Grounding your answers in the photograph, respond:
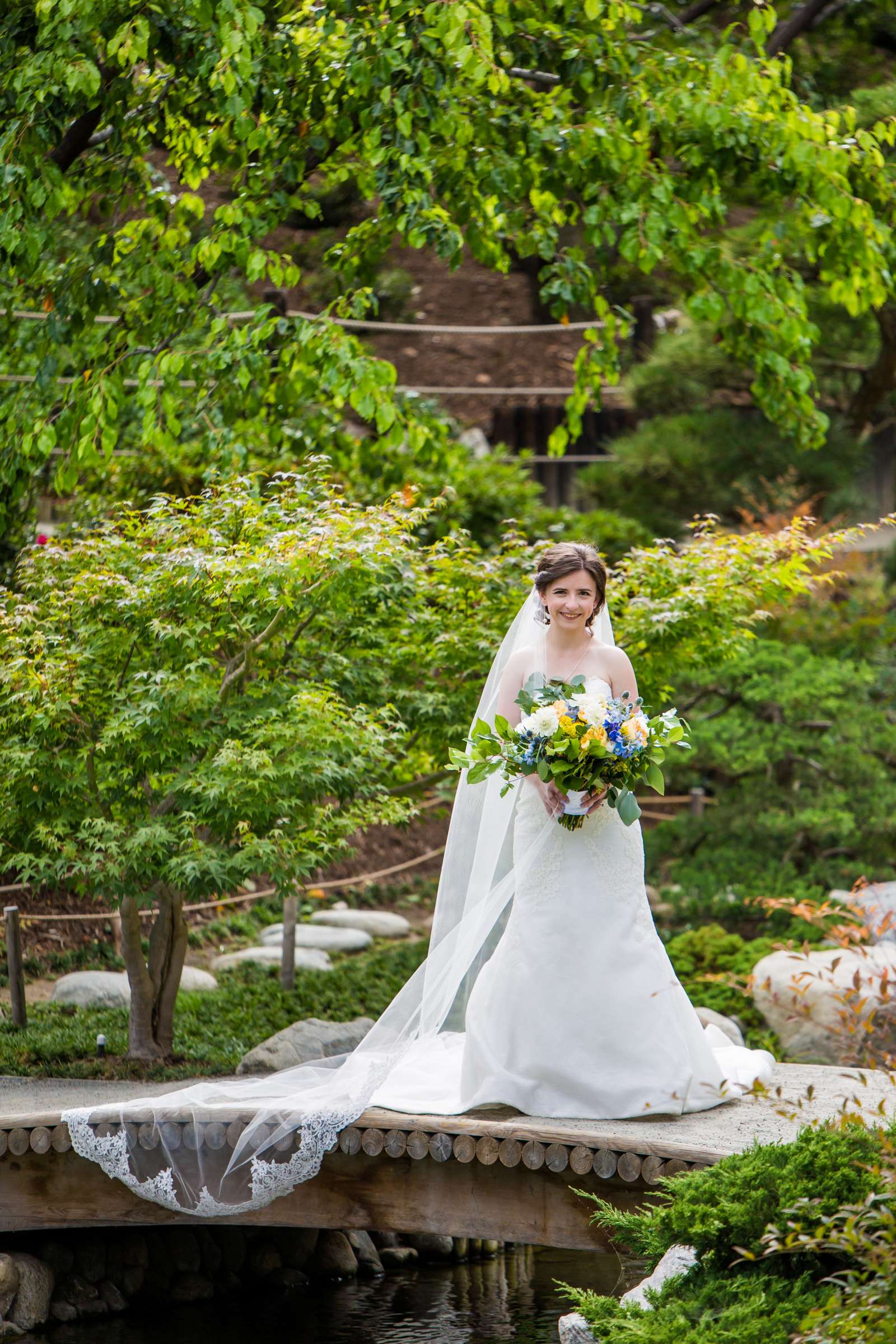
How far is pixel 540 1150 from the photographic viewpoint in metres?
4.36

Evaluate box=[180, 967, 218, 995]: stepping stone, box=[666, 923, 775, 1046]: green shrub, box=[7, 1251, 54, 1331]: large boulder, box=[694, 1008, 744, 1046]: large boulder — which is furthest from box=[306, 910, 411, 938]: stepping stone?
box=[7, 1251, 54, 1331]: large boulder

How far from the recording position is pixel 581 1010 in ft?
15.1

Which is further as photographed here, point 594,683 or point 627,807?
point 594,683

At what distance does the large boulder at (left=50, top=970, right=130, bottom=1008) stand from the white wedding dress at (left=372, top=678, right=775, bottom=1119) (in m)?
3.06

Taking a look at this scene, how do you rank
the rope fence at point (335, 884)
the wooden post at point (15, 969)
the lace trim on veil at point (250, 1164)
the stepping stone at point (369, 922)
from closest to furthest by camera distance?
the lace trim on veil at point (250, 1164) → the wooden post at point (15, 969) → the rope fence at point (335, 884) → the stepping stone at point (369, 922)

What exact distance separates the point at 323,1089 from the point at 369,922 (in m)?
4.67

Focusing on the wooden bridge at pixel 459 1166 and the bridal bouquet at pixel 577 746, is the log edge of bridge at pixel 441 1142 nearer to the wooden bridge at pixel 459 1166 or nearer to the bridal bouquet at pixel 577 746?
the wooden bridge at pixel 459 1166

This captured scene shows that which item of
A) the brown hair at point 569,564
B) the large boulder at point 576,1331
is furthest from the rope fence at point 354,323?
the large boulder at point 576,1331

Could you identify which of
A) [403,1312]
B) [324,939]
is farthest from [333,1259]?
[324,939]

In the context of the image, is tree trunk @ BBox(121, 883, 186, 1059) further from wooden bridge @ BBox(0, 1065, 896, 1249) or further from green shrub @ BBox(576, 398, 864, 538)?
green shrub @ BBox(576, 398, 864, 538)

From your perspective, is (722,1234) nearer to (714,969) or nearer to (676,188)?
(714,969)

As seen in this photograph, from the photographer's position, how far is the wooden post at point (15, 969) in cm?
664

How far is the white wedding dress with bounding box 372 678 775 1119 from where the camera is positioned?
4.59 metres

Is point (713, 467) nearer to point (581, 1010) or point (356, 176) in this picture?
point (356, 176)
